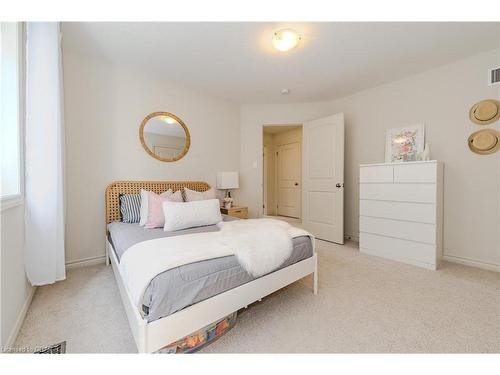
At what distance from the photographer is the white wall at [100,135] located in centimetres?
248

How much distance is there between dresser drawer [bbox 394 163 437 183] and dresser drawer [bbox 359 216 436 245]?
520 millimetres

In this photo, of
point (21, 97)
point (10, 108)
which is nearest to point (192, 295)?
point (10, 108)

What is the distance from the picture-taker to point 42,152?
173 cm

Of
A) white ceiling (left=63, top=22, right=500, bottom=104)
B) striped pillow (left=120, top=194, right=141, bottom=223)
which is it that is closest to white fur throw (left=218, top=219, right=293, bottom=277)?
striped pillow (left=120, top=194, right=141, bottom=223)

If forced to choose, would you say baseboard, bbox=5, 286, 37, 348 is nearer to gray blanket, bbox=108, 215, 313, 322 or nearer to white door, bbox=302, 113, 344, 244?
gray blanket, bbox=108, 215, 313, 322

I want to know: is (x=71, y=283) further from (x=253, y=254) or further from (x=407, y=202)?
(x=407, y=202)

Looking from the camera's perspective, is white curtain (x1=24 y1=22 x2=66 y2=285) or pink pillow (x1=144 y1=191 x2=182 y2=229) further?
pink pillow (x1=144 y1=191 x2=182 y2=229)

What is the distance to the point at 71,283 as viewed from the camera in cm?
210

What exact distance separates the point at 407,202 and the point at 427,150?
727mm

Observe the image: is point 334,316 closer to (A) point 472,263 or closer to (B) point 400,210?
(B) point 400,210

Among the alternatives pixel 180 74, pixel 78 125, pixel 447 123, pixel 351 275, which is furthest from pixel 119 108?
pixel 447 123

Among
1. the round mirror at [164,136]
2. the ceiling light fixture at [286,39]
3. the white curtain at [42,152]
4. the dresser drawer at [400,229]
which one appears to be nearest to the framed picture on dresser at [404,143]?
the dresser drawer at [400,229]

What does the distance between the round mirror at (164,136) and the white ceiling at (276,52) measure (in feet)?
1.82

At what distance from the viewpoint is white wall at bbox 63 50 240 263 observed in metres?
2.48
